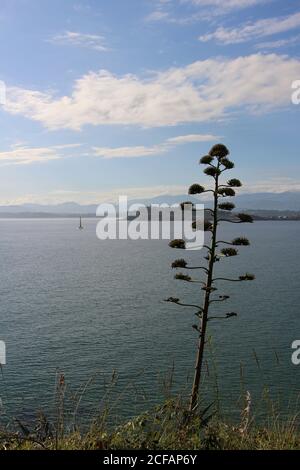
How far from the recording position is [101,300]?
59.1m

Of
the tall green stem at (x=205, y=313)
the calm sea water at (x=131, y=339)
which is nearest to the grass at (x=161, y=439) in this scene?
the tall green stem at (x=205, y=313)

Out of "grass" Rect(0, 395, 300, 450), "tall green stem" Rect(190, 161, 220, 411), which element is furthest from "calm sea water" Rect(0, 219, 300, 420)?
"grass" Rect(0, 395, 300, 450)

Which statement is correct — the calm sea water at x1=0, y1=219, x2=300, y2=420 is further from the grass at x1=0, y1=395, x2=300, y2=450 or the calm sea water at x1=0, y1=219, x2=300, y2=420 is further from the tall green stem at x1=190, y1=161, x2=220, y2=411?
the grass at x1=0, y1=395, x2=300, y2=450

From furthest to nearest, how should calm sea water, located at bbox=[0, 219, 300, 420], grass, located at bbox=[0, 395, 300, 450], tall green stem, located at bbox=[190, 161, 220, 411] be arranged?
calm sea water, located at bbox=[0, 219, 300, 420] → tall green stem, located at bbox=[190, 161, 220, 411] → grass, located at bbox=[0, 395, 300, 450]

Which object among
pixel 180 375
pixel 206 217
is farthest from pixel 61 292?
pixel 206 217

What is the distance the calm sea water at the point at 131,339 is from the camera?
98.6ft

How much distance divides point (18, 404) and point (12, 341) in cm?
1236

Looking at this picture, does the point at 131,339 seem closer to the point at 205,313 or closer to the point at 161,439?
the point at 205,313

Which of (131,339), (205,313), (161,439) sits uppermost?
(205,313)

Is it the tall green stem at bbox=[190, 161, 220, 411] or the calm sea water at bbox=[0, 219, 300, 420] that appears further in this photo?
the calm sea water at bbox=[0, 219, 300, 420]

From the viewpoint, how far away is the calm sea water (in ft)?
98.6

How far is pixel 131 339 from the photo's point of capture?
136 ft

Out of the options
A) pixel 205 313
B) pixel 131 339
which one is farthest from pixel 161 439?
pixel 131 339
